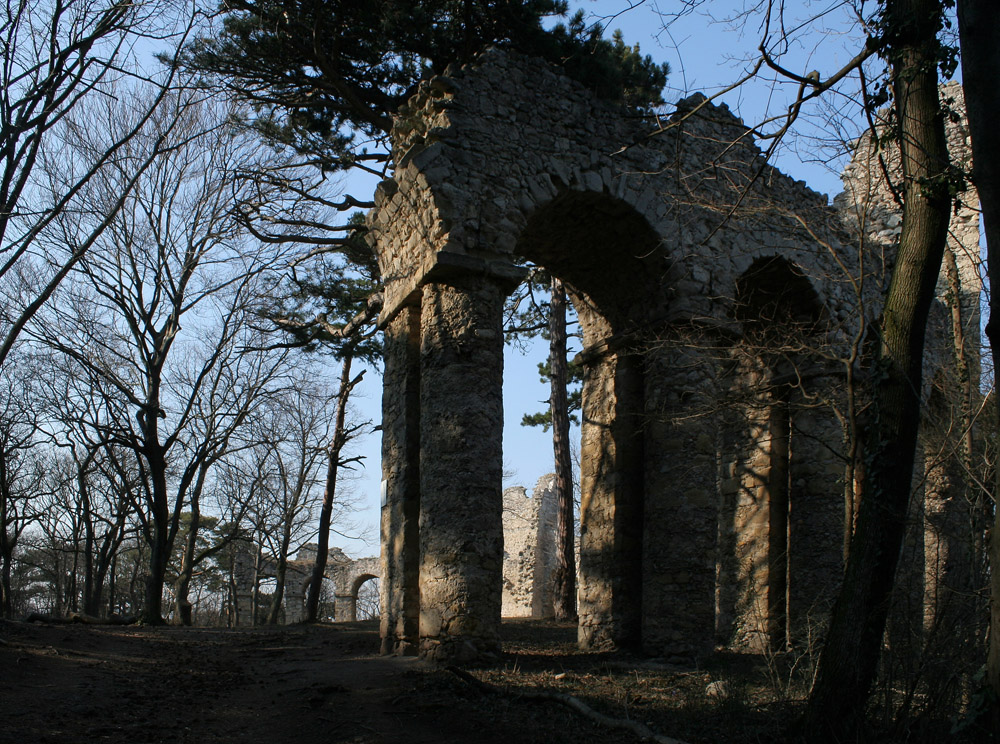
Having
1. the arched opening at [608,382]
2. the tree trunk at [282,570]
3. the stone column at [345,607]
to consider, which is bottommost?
the stone column at [345,607]

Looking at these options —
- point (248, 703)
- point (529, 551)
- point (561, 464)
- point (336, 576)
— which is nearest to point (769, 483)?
point (561, 464)

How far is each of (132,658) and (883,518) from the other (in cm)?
743

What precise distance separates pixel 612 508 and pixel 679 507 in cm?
93

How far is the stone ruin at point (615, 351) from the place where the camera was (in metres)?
7.52

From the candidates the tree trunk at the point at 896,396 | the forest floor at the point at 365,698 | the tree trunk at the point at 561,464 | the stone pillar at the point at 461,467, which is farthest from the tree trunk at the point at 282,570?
the tree trunk at the point at 896,396

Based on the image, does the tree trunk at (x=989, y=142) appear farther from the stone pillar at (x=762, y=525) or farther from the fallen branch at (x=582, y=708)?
the stone pillar at (x=762, y=525)

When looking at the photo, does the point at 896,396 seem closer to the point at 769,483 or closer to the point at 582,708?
the point at 582,708

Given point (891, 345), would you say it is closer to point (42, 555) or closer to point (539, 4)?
point (539, 4)

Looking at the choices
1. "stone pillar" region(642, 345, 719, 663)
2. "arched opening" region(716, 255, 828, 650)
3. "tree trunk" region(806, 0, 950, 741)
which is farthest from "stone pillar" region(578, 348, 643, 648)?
"tree trunk" region(806, 0, 950, 741)

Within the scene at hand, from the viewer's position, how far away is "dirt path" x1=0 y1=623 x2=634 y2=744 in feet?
16.5

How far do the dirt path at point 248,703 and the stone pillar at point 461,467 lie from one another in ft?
1.86

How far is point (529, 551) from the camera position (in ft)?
71.7

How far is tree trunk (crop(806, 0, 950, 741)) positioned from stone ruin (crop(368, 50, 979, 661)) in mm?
1214

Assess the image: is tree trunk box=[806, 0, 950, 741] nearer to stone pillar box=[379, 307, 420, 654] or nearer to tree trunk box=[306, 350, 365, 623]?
stone pillar box=[379, 307, 420, 654]
